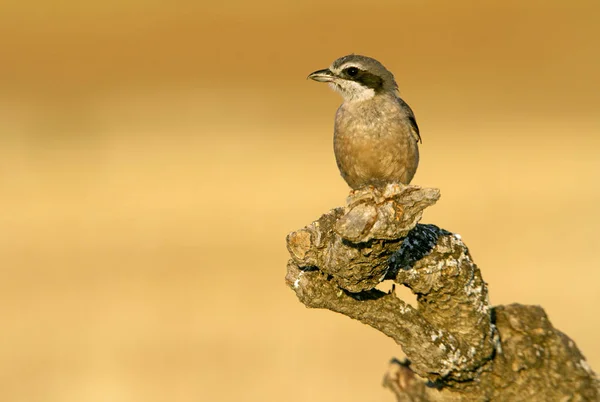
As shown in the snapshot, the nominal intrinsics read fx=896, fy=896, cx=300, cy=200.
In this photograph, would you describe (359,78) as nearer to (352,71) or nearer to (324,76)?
(352,71)

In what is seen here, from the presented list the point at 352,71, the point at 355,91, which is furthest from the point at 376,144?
the point at 352,71

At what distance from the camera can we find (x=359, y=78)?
6109 mm

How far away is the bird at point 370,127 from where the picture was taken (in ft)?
19.2

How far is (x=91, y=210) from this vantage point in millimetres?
13406

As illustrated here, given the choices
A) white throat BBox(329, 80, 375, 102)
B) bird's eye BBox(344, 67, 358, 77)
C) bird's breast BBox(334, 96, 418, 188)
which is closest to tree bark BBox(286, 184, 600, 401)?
bird's breast BBox(334, 96, 418, 188)

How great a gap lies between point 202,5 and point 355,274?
48.8 feet

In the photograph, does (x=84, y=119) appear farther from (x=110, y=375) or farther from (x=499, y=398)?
(x=499, y=398)

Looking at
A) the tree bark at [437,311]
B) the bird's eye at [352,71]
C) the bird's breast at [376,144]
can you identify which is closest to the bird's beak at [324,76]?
the bird's eye at [352,71]

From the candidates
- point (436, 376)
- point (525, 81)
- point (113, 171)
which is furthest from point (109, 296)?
point (525, 81)

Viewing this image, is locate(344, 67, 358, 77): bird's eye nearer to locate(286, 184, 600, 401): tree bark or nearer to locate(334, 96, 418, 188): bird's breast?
locate(334, 96, 418, 188): bird's breast

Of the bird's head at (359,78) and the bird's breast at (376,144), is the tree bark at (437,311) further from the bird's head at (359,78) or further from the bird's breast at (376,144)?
the bird's head at (359,78)

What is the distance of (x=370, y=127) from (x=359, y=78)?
43 cm

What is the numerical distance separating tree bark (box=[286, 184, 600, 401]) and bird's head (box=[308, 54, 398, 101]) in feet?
5.14

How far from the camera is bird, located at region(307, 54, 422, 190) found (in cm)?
584
